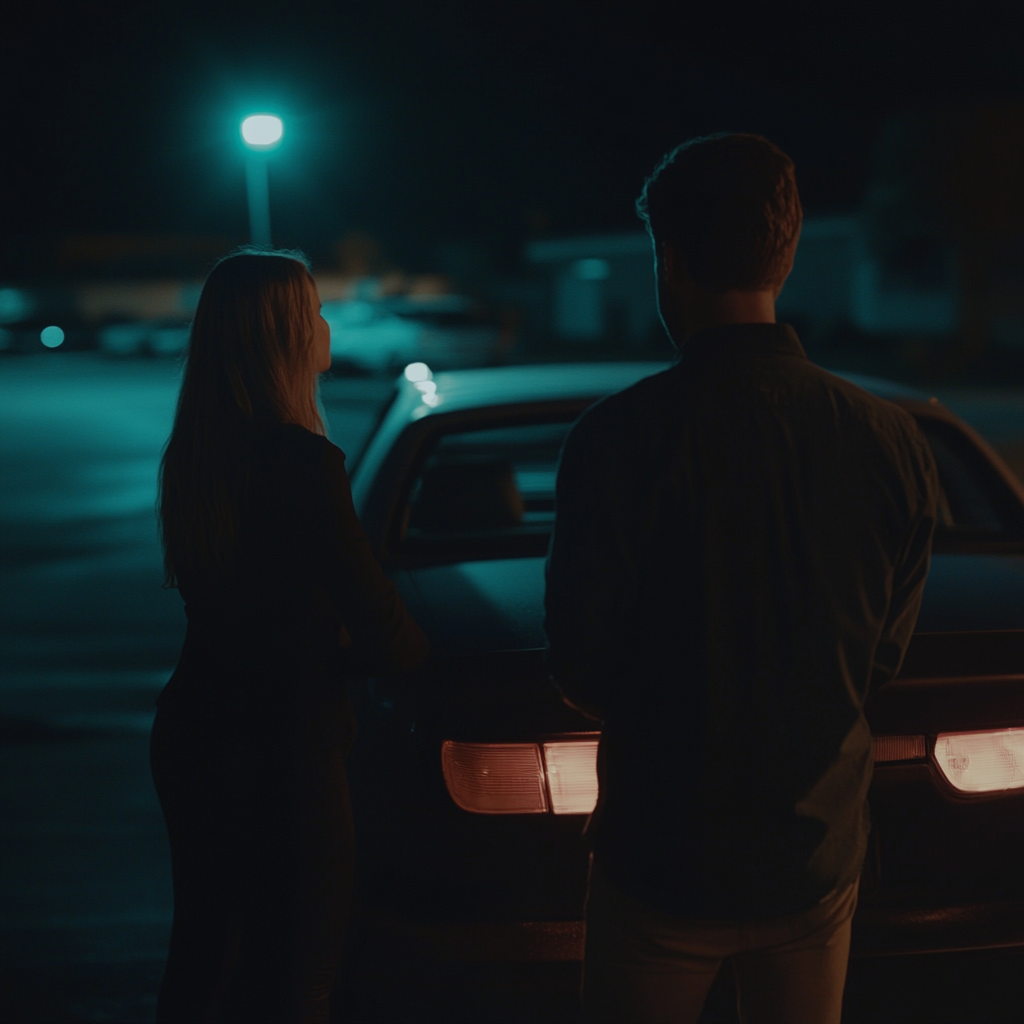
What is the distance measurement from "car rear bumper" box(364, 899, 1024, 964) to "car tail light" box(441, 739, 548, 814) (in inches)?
9.1

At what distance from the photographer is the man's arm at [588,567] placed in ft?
5.32

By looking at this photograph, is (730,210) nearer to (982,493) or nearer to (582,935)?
(582,935)

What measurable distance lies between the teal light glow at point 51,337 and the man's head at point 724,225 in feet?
179

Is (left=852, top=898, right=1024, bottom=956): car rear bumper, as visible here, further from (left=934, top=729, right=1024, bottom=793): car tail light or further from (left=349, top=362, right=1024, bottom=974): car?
(left=934, top=729, right=1024, bottom=793): car tail light

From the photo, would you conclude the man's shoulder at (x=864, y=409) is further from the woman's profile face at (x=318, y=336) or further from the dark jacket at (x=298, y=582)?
the woman's profile face at (x=318, y=336)

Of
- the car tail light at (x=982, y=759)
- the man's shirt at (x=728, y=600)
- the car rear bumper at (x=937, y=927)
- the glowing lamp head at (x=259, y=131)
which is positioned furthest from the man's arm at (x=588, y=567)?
the glowing lamp head at (x=259, y=131)

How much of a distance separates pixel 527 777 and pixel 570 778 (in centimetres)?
8

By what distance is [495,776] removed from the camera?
2.48 meters

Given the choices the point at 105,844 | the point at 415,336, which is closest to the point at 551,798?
the point at 105,844

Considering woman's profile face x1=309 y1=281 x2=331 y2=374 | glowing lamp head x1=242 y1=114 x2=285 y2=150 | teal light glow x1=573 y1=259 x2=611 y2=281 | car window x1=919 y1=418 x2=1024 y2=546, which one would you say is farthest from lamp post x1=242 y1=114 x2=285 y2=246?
teal light glow x1=573 y1=259 x2=611 y2=281

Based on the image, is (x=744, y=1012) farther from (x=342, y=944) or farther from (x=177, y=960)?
(x=177, y=960)

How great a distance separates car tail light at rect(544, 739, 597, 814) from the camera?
2.45 meters

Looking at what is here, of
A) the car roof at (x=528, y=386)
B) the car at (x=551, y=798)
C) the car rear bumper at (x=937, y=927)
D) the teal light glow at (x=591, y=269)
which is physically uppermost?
the car roof at (x=528, y=386)

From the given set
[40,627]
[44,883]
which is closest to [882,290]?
[40,627]
